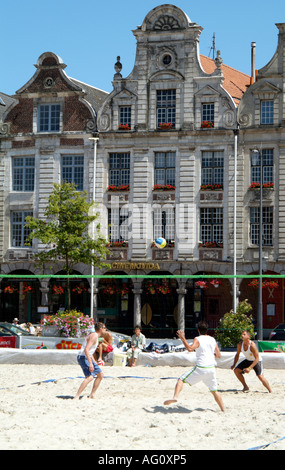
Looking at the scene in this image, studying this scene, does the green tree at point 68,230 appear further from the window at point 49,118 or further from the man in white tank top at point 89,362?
the man in white tank top at point 89,362

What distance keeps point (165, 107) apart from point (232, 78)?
8893 millimetres

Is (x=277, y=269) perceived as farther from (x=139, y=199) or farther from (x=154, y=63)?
(x=154, y=63)

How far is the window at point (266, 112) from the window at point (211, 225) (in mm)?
4949

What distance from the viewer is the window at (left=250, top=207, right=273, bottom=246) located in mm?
41469

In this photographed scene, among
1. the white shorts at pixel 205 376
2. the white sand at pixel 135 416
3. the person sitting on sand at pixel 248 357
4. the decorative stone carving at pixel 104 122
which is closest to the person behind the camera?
the white sand at pixel 135 416

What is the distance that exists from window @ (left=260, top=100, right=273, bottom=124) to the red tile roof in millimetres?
3318

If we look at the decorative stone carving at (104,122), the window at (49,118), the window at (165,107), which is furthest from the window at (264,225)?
the window at (49,118)

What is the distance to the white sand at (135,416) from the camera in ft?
45.1

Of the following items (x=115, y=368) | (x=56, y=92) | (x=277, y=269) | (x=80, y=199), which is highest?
(x=56, y=92)

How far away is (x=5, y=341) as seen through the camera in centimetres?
3022

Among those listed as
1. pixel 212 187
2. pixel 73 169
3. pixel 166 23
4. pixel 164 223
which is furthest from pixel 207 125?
pixel 73 169
